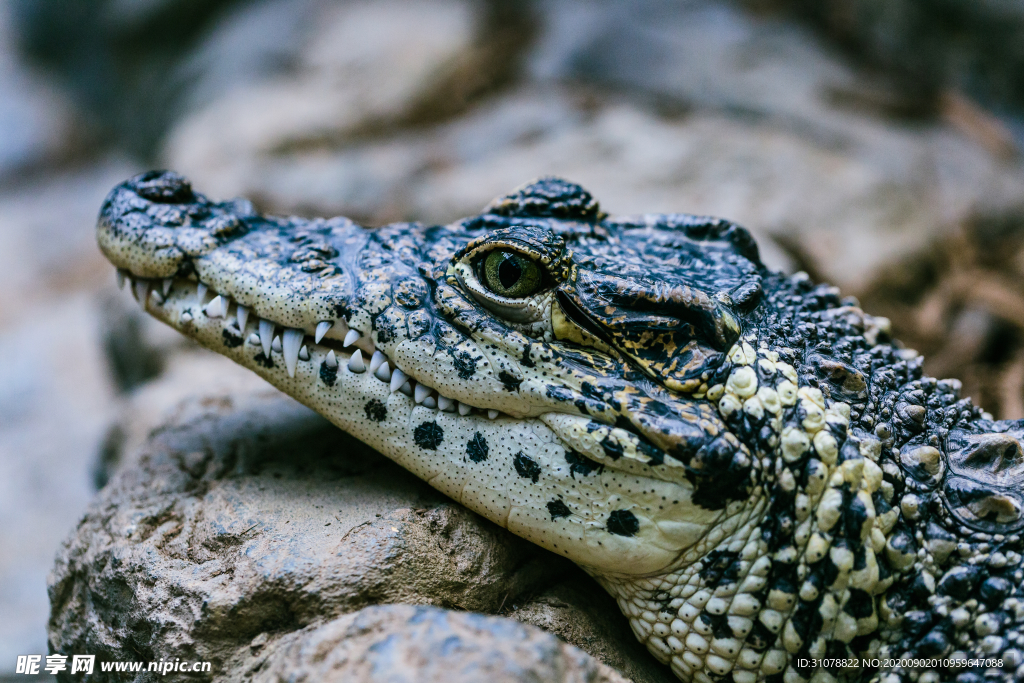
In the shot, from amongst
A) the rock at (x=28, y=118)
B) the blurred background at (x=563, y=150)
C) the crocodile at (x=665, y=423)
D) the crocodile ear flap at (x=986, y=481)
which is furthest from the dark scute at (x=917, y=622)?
the rock at (x=28, y=118)

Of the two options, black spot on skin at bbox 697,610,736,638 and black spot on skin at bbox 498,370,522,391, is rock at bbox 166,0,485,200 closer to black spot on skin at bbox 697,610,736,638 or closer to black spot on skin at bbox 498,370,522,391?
black spot on skin at bbox 498,370,522,391

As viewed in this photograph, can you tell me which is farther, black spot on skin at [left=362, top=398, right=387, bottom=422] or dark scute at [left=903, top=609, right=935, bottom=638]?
black spot on skin at [left=362, top=398, right=387, bottom=422]

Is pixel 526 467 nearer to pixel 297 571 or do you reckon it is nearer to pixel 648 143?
pixel 297 571

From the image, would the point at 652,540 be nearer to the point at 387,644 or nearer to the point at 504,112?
the point at 387,644

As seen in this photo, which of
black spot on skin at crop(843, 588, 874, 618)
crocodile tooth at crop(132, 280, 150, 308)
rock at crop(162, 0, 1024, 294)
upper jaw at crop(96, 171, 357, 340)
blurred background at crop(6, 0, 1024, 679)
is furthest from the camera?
rock at crop(162, 0, 1024, 294)

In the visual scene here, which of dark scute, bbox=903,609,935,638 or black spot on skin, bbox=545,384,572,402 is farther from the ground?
black spot on skin, bbox=545,384,572,402

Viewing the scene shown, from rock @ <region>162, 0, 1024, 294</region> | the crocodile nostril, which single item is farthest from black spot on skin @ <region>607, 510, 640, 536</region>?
rock @ <region>162, 0, 1024, 294</region>

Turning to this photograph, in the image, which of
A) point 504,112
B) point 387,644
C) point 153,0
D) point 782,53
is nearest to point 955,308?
point 782,53

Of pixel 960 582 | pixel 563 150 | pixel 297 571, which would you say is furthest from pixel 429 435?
pixel 563 150
